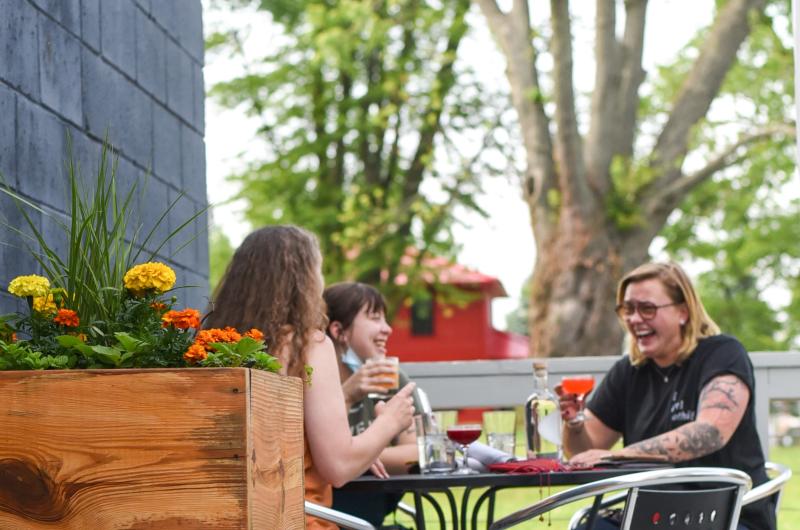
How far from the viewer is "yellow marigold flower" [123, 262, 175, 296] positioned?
2.29 meters

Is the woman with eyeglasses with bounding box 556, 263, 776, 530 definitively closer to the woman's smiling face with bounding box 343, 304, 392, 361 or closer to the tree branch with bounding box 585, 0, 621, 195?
the woman's smiling face with bounding box 343, 304, 392, 361

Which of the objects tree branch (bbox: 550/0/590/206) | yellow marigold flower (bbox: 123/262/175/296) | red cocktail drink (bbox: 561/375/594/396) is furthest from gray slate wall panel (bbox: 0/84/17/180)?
tree branch (bbox: 550/0/590/206)

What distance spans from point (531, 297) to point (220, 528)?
8.73 metres

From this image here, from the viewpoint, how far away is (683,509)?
309 centimetres

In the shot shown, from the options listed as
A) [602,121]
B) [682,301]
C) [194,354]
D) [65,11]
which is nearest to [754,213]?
[602,121]

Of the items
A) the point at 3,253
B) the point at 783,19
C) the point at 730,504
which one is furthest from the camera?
the point at 783,19

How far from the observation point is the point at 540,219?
1030cm

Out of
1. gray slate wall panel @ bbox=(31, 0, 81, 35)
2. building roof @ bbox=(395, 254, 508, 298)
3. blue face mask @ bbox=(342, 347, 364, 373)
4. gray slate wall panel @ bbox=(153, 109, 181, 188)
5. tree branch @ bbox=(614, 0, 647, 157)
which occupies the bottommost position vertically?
blue face mask @ bbox=(342, 347, 364, 373)

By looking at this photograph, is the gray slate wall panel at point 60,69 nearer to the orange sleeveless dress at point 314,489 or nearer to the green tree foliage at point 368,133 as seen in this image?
the orange sleeveless dress at point 314,489

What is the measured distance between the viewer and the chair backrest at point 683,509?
9.87ft

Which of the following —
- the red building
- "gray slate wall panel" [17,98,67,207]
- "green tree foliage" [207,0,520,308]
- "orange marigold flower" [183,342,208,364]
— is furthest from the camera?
the red building

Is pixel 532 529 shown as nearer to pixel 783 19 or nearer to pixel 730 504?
pixel 730 504

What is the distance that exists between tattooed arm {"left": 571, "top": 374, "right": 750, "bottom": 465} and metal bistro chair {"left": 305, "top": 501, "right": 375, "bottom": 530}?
926 mm

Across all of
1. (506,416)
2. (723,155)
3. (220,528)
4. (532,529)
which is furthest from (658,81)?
(220,528)
